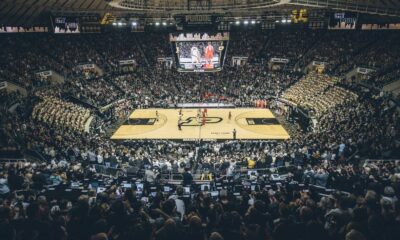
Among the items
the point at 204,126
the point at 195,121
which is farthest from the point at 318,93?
the point at 195,121

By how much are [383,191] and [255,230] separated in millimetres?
5337

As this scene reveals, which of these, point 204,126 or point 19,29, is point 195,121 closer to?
point 204,126

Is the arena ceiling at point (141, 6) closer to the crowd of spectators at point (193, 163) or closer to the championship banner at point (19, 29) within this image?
the championship banner at point (19, 29)

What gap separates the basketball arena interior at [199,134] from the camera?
780cm

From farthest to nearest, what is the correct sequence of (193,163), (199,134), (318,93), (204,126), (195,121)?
(318,93), (195,121), (204,126), (199,134), (193,163)

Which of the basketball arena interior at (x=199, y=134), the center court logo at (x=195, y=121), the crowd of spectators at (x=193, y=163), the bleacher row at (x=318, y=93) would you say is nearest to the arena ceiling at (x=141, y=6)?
the basketball arena interior at (x=199, y=134)

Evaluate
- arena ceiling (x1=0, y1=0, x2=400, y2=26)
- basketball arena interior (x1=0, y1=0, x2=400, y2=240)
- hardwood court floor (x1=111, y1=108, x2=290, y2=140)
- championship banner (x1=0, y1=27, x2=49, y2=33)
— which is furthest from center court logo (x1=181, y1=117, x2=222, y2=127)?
championship banner (x1=0, y1=27, x2=49, y2=33)

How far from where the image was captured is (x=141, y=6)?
1709 inches

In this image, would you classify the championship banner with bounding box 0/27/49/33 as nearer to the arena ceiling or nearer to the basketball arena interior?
the basketball arena interior

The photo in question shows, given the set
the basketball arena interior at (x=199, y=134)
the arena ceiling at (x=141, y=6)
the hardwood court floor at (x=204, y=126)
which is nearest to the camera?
the basketball arena interior at (x=199, y=134)

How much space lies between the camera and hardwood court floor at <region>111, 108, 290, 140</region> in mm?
34438

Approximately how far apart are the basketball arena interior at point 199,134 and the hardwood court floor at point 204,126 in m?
0.23

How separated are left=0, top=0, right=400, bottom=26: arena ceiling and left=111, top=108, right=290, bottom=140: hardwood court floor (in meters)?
13.2

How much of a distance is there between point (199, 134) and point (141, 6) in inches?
792
